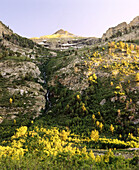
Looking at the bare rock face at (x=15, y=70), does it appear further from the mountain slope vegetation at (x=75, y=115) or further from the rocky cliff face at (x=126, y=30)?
the rocky cliff face at (x=126, y=30)

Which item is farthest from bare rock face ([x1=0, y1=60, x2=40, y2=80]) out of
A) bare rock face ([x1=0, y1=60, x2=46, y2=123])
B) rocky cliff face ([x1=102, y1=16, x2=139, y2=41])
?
rocky cliff face ([x1=102, y1=16, x2=139, y2=41])

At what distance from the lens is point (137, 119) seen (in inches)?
1105

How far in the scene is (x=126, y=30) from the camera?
374 feet

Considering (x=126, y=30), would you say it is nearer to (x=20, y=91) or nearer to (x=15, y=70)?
(x=15, y=70)

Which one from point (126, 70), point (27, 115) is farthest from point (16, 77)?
point (126, 70)

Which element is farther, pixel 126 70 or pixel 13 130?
pixel 126 70

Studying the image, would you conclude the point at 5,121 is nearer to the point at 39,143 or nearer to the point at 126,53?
the point at 39,143

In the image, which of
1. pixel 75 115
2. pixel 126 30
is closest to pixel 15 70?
pixel 75 115

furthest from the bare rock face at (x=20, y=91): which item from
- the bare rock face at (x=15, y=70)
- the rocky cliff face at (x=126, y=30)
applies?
the rocky cliff face at (x=126, y=30)

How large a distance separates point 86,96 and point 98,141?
17638 mm

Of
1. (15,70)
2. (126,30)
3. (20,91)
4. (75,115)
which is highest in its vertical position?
(126,30)

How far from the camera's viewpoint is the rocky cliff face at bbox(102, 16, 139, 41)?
94012mm

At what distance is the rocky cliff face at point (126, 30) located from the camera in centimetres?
9401

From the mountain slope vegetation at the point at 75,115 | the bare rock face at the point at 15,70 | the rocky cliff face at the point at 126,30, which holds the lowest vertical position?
the mountain slope vegetation at the point at 75,115
